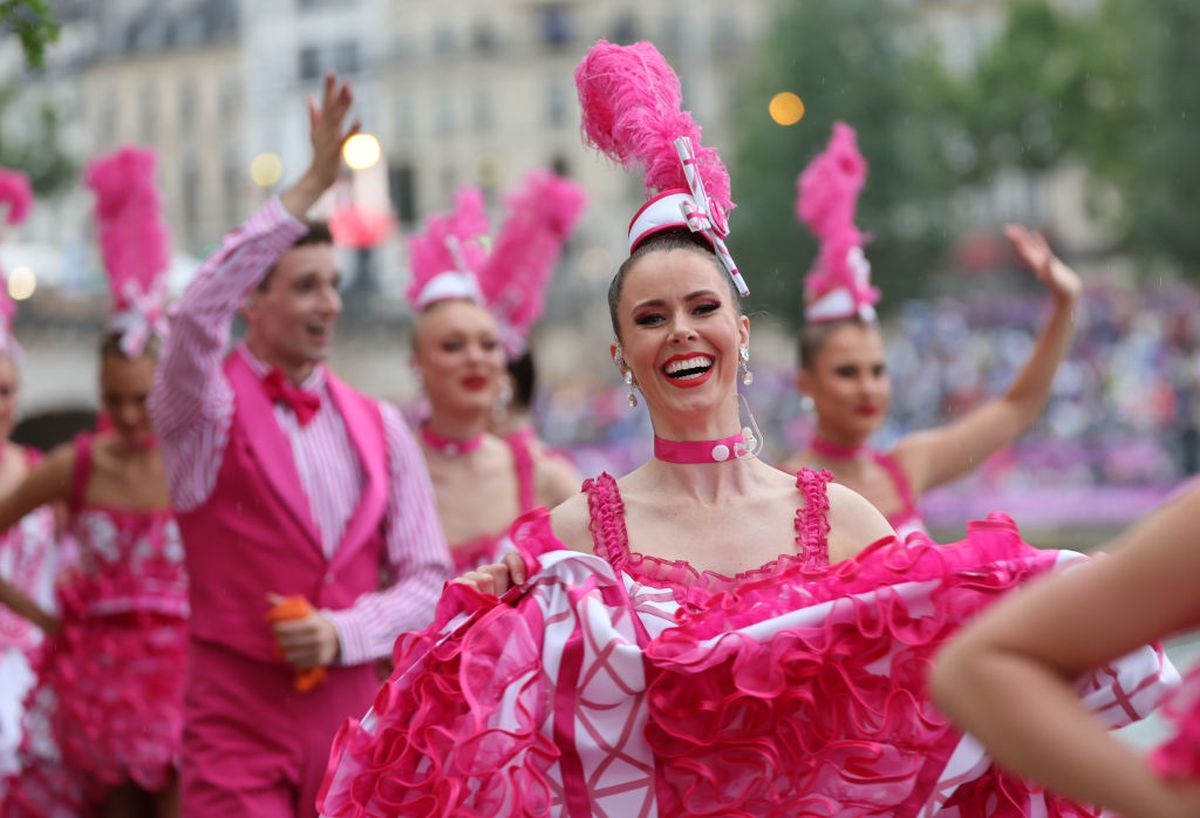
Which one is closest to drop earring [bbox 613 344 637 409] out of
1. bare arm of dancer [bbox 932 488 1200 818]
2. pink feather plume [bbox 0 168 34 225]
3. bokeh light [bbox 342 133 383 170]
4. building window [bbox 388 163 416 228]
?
bare arm of dancer [bbox 932 488 1200 818]

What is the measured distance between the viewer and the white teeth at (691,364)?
3936 mm

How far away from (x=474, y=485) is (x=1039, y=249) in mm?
2185

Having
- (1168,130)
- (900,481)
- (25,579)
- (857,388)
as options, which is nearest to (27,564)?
(25,579)

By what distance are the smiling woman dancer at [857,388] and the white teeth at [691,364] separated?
8.39 feet

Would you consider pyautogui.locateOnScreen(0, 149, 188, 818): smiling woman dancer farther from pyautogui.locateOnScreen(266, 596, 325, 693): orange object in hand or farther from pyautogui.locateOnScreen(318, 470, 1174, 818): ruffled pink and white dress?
pyautogui.locateOnScreen(318, 470, 1174, 818): ruffled pink and white dress

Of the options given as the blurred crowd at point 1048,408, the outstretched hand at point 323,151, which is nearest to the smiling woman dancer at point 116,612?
the outstretched hand at point 323,151

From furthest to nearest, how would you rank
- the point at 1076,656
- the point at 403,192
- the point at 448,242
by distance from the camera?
the point at 403,192, the point at 448,242, the point at 1076,656

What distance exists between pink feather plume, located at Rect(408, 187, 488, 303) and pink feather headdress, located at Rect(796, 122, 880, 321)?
1.34 meters

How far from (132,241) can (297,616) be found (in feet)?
8.80

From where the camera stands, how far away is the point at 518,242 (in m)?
7.89

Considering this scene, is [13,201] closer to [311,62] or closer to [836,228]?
[836,228]

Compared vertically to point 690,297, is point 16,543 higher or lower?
lower

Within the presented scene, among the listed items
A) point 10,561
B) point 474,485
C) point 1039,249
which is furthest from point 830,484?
point 10,561

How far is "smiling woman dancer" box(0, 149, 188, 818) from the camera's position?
629 cm
